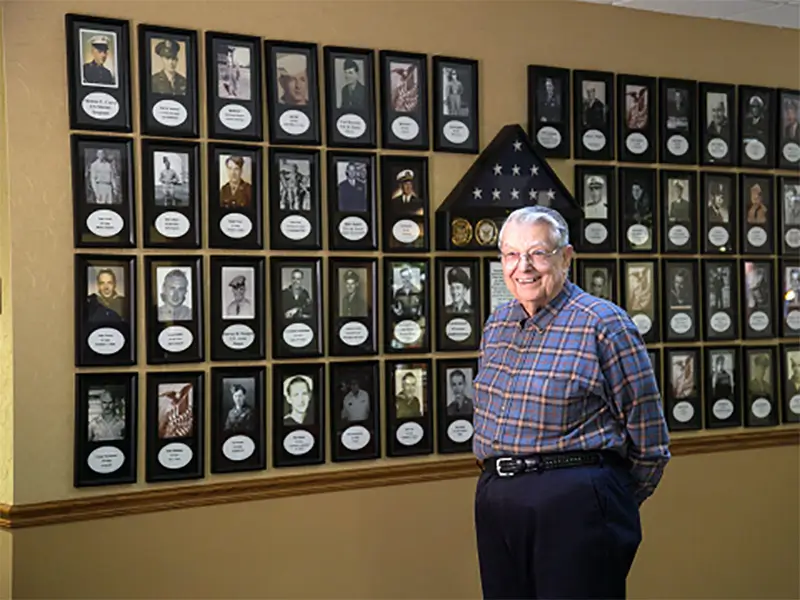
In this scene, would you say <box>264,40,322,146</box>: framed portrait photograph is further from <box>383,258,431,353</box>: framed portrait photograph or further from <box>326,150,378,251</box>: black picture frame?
<box>383,258,431,353</box>: framed portrait photograph

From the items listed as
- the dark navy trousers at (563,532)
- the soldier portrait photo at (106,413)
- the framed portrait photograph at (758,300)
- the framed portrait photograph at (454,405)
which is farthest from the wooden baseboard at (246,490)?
the dark navy trousers at (563,532)

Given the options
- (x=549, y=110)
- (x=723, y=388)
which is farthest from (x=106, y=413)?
(x=723, y=388)

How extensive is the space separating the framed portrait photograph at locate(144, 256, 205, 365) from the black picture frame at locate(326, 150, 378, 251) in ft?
1.77

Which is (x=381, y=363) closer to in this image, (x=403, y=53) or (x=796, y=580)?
(x=403, y=53)

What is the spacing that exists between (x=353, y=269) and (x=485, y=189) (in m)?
0.62

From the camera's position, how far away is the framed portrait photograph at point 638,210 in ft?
15.4

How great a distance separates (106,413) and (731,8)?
120 inches

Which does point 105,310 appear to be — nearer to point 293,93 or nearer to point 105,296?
point 105,296

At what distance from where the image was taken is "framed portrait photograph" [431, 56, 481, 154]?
14.1 ft

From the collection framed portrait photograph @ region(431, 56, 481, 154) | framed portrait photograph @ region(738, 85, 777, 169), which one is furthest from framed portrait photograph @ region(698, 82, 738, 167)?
framed portrait photograph @ region(431, 56, 481, 154)

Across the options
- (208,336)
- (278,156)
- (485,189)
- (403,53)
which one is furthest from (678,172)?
(208,336)

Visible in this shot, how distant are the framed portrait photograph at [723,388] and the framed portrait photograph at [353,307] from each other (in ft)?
5.22

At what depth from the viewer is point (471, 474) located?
4387 millimetres

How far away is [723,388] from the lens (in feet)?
16.0
